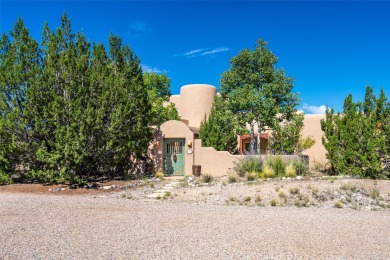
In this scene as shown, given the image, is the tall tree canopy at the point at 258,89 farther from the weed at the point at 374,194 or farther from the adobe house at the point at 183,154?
the weed at the point at 374,194

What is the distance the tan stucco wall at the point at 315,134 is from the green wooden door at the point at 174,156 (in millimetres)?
8079

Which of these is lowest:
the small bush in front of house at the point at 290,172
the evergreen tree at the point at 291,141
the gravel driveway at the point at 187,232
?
the gravel driveway at the point at 187,232

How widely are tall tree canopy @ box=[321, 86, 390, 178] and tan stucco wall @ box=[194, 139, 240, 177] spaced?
4.75 m

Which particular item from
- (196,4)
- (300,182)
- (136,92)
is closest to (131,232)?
(300,182)

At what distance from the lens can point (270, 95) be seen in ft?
65.4

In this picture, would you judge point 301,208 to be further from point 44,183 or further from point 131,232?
point 44,183

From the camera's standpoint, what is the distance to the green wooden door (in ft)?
59.8

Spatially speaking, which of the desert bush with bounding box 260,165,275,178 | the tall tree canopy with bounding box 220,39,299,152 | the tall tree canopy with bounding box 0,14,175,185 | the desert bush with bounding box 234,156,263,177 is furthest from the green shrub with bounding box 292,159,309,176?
the tall tree canopy with bounding box 0,14,175,185

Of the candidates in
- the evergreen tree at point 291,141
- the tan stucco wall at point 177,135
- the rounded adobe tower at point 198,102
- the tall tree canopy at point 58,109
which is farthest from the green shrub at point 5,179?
the rounded adobe tower at point 198,102

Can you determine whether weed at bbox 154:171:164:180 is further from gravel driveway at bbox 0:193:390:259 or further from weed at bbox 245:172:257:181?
gravel driveway at bbox 0:193:390:259

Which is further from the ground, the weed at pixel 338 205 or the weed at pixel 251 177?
the weed at pixel 251 177

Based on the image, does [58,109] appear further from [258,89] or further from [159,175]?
[258,89]

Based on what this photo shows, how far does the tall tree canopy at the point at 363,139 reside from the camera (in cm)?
1446

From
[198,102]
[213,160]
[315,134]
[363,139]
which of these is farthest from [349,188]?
[198,102]
